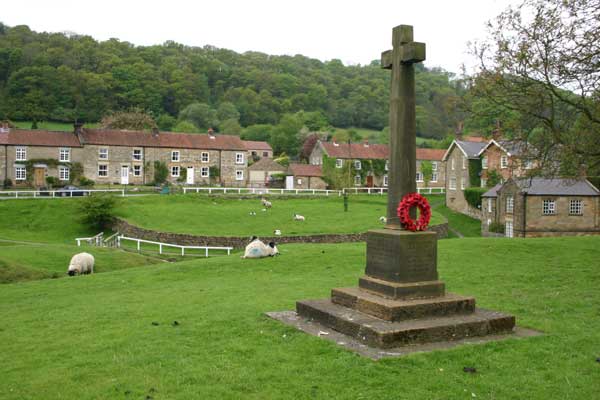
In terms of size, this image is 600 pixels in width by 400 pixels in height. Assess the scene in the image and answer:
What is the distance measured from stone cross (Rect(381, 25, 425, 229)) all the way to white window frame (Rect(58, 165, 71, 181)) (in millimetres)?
61268

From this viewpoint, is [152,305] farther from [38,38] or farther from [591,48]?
[38,38]

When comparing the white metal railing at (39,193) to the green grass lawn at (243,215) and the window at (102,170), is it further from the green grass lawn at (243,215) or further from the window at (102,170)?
the window at (102,170)

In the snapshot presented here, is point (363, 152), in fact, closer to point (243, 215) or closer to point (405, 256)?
point (243, 215)

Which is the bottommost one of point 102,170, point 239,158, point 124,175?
point 124,175

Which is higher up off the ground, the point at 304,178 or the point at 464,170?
the point at 464,170

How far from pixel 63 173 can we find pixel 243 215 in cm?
2984

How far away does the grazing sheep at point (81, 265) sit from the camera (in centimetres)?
2239

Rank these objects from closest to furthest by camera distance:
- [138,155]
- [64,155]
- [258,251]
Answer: [258,251], [64,155], [138,155]

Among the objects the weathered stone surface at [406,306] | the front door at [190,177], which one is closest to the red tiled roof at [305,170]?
the front door at [190,177]

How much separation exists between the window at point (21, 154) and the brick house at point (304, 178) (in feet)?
113

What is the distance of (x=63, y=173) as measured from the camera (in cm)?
6456

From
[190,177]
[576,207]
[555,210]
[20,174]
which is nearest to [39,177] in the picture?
[20,174]

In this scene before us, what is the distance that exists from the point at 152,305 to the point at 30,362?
511 cm

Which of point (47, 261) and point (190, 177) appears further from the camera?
point (190, 177)
